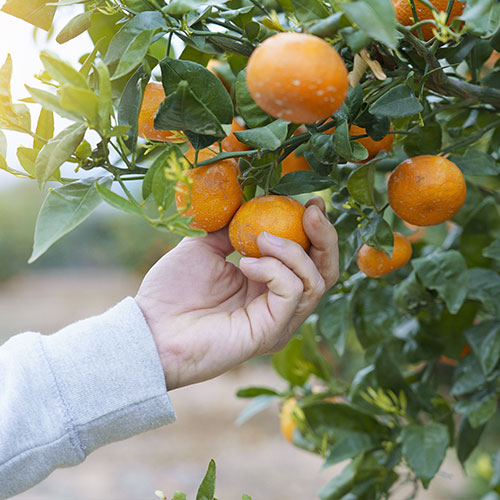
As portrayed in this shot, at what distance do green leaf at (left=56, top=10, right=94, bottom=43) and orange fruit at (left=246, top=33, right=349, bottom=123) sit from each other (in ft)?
0.59

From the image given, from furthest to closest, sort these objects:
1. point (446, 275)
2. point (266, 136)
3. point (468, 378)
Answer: point (468, 378) < point (446, 275) < point (266, 136)

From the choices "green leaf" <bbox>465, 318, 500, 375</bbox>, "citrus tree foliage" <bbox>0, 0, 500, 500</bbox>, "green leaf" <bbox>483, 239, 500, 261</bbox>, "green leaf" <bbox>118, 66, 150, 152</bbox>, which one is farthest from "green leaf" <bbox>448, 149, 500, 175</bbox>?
"green leaf" <bbox>118, 66, 150, 152</bbox>

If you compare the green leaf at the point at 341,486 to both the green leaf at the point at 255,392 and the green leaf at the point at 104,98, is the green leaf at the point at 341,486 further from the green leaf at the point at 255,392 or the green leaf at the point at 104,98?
the green leaf at the point at 104,98

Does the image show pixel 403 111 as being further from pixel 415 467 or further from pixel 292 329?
pixel 415 467

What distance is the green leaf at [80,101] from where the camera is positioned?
341 mm

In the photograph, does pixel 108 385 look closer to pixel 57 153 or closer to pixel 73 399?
pixel 73 399

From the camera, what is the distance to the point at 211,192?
46 cm

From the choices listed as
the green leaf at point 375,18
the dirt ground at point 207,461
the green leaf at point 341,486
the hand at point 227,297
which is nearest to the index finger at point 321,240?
the hand at point 227,297

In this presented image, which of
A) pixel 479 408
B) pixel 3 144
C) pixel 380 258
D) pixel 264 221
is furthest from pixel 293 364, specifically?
pixel 3 144

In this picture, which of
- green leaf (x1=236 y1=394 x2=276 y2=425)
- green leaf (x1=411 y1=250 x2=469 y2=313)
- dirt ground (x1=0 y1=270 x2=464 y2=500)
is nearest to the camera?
green leaf (x1=411 y1=250 x2=469 y2=313)

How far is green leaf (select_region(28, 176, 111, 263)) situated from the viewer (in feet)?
1.25

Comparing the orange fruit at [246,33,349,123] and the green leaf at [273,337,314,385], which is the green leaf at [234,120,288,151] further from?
the green leaf at [273,337,314,385]

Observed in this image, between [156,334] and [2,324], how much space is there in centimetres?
440

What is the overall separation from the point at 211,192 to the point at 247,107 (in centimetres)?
7
